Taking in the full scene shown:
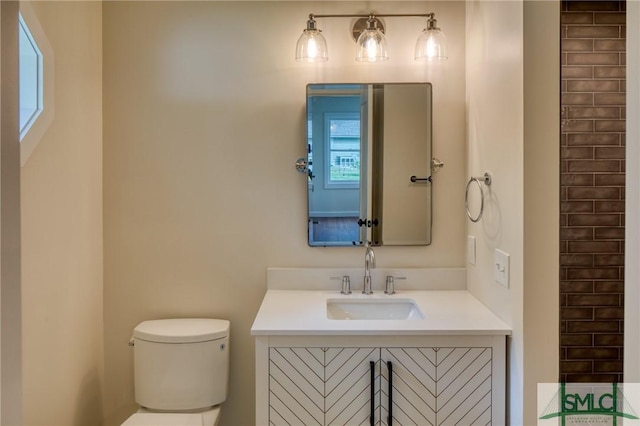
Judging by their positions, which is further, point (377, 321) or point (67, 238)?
point (67, 238)

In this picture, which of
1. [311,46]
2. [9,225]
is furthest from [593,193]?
[9,225]

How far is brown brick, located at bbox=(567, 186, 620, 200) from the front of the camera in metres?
2.09

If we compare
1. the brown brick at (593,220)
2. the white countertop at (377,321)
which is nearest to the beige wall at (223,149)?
the white countertop at (377,321)

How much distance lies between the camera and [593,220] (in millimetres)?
2104

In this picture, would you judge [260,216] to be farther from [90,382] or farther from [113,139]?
[90,382]

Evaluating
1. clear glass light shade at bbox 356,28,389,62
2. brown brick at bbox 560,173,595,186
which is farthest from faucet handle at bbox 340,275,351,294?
brown brick at bbox 560,173,595,186

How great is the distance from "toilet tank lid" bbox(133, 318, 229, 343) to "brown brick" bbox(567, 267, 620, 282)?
169 centimetres

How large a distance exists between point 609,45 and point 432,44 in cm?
87

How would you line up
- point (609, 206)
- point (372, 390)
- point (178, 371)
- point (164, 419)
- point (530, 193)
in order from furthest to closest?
point (609, 206) < point (178, 371) < point (164, 419) < point (372, 390) < point (530, 193)

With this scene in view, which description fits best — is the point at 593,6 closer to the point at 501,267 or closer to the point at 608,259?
the point at 608,259

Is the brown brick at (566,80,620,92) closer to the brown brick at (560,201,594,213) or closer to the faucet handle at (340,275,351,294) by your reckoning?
the brown brick at (560,201,594,213)

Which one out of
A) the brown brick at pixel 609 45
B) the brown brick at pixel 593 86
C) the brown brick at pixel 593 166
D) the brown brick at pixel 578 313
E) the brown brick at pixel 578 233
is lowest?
the brown brick at pixel 578 313

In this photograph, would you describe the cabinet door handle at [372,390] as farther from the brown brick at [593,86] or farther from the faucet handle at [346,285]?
the brown brick at [593,86]

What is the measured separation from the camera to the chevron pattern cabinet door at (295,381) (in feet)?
5.11
